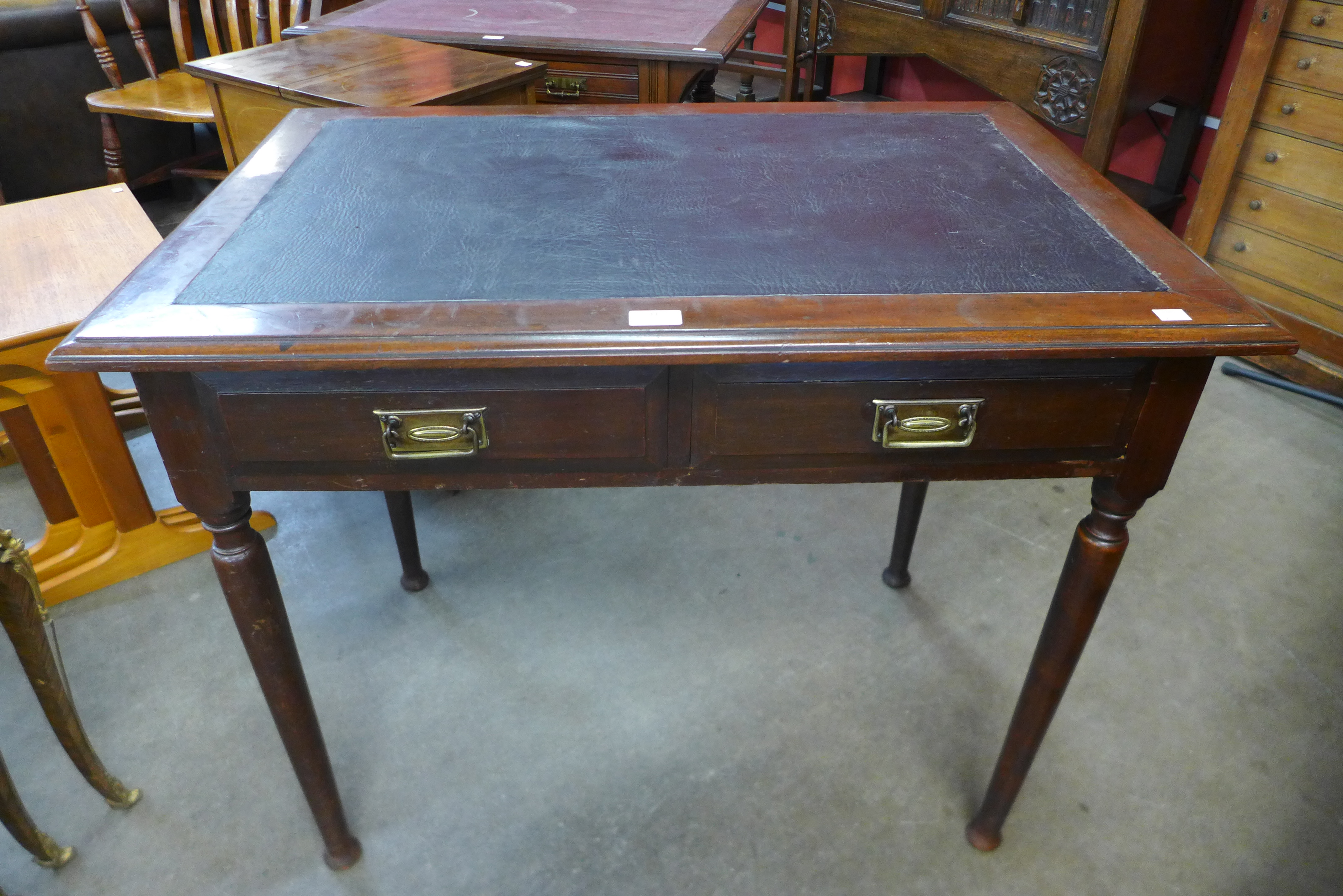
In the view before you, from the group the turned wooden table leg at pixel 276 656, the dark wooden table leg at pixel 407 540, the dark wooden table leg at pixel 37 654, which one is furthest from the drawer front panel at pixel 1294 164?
the dark wooden table leg at pixel 37 654

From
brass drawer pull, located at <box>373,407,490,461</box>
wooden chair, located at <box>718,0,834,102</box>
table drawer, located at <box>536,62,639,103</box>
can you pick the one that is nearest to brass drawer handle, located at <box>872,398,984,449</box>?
brass drawer pull, located at <box>373,407,490,461</box>

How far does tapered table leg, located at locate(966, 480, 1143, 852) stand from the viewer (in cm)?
112

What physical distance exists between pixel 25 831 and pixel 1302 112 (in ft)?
10.4

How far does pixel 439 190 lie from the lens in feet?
4.08

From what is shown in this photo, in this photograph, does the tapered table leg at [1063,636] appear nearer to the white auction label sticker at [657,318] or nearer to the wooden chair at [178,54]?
the white auction label sticker at [657,318]

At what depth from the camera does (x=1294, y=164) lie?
246cm

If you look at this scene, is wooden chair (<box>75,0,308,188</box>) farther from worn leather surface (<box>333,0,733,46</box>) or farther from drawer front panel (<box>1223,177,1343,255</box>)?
drawer front panel (<box>1223,177,1343,255</box>)

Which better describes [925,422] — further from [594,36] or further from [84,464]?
[594,36]

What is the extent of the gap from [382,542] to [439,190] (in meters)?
1.08

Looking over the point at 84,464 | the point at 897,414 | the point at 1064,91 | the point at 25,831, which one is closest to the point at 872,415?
the point at 897,414

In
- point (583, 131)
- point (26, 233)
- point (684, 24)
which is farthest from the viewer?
point (684, 24)

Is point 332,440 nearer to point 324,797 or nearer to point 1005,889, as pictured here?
point 324,797

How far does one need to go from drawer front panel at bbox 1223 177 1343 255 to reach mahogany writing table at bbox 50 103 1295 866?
65.1 inches

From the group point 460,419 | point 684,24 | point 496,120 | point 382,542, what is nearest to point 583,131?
point 496,120
